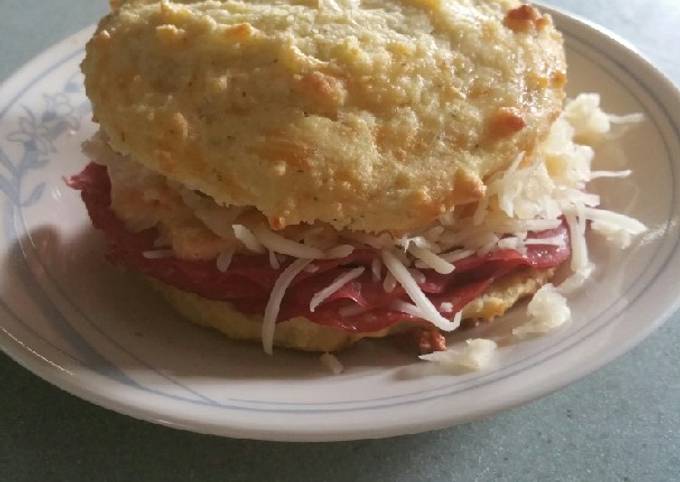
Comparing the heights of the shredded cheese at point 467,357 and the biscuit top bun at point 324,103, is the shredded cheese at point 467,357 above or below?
below

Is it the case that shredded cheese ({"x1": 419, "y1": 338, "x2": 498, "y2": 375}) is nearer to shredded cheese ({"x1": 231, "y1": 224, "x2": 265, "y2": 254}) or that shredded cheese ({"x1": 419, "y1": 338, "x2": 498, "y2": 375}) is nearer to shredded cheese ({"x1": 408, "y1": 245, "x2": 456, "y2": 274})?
shredded cheese ({"x1": 408, "y1": 245, "x2": 456, "y2": 274})

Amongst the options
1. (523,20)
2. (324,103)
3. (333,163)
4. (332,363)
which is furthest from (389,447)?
(523,20)

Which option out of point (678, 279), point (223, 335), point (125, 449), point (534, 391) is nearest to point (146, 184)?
point (223, 335)

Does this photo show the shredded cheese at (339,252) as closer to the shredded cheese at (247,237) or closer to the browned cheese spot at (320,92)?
the shredded cheese at (247,237)

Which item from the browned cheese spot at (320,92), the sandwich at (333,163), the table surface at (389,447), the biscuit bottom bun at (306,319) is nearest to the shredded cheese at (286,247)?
the sandwich at (333,163)

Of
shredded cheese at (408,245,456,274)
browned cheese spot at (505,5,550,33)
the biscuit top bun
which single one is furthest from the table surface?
browned cheese spot at (505,5,550,33)

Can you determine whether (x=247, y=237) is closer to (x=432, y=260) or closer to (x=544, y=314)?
(x=432, y=260)
